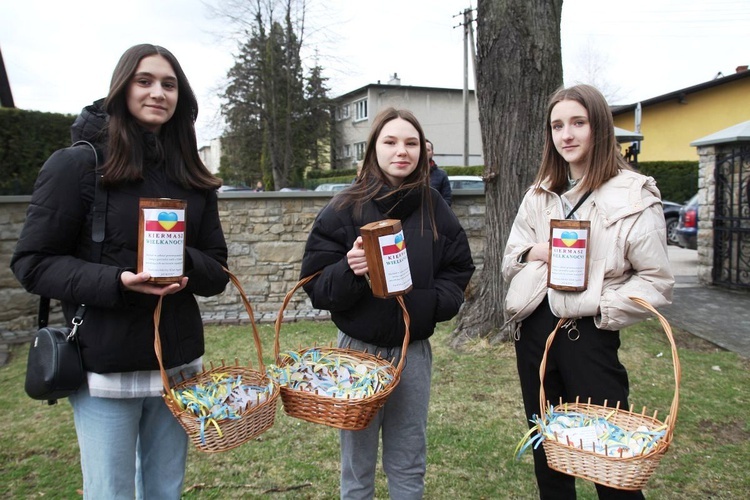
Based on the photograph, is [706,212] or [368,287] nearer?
[368,287]

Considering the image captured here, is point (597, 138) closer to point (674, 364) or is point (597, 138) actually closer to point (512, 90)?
point (674, 364)

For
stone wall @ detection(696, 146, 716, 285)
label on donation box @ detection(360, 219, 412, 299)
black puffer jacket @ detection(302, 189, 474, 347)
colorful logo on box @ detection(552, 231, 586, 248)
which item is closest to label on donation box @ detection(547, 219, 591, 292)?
colorful logo on box @ detection(552, 231, 586, 248)

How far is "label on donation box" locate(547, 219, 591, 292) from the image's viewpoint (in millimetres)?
1875

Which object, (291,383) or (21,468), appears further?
(21,468)

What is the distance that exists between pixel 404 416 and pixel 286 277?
548cm

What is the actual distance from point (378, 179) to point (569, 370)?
1.06m

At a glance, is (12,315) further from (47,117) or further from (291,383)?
(291,383)

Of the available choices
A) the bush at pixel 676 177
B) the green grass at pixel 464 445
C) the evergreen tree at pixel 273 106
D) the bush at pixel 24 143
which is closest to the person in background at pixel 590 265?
the green grass at pixel 464 445

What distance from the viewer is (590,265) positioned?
202cm

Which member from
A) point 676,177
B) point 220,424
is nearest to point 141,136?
point 220,424

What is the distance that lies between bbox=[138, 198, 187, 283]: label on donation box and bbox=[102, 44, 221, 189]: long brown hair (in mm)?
232

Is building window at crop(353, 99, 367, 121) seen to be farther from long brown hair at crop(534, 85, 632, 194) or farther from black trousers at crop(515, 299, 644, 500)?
black trousers at crop(515, 299, 644, 500)

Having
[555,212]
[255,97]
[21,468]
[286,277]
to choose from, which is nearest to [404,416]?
[555,212]

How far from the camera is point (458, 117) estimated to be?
42438 mm
